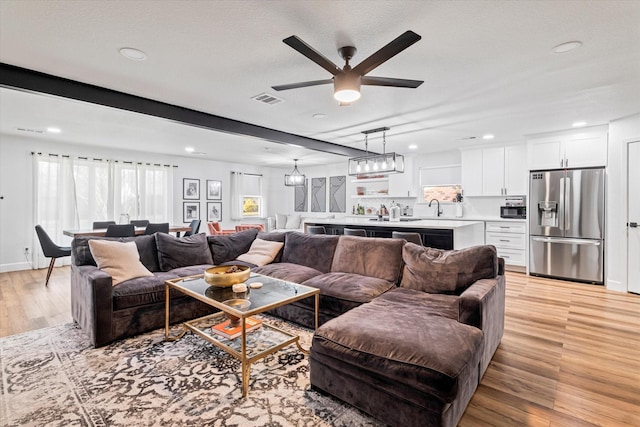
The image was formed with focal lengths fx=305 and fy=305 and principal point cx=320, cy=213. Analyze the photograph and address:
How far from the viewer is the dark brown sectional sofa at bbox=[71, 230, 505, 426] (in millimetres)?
1595

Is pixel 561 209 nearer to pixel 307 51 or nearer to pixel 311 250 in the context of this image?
pixel 311 250

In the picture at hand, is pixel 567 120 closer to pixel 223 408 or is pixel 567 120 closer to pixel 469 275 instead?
pixel 469 275

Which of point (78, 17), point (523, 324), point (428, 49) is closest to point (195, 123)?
point (78, 17)

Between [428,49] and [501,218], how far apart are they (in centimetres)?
468

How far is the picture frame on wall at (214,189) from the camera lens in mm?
8359

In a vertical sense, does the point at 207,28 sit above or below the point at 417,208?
above

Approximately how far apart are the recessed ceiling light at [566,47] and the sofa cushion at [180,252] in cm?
412

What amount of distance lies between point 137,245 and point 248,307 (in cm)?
209

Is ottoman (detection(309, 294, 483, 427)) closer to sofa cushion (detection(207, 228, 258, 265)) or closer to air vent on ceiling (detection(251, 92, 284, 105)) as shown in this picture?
sofa cushion (detection(207, 228, 258, 265))

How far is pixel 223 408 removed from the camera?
73.4 inches

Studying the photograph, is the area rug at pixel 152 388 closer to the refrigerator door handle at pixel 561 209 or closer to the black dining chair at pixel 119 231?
the black dining chair at pixel 119 231

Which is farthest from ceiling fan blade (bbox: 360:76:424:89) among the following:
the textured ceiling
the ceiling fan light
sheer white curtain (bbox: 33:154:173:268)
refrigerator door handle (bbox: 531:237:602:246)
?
sheer white curtain (bbox: 33:154:173:268)

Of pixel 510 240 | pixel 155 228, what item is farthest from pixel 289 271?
pixel 510 240

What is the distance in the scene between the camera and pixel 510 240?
5824 mm
